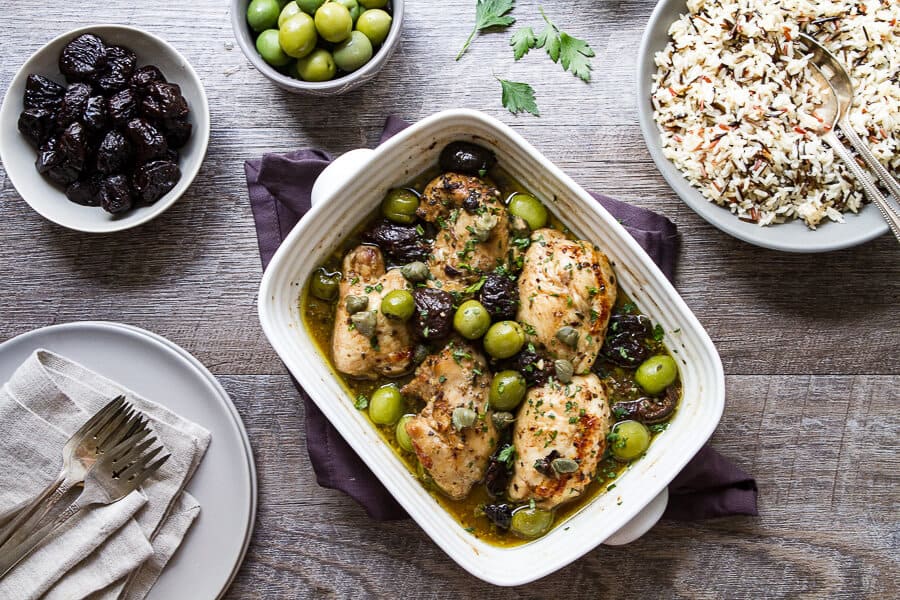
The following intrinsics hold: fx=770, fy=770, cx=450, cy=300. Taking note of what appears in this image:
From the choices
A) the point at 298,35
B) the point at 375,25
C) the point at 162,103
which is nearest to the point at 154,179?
the point at 162,103

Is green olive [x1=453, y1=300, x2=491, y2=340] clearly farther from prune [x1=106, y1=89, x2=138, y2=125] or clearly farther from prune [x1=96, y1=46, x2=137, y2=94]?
prune [x1=96, y1=46, x2=137, y2=94]

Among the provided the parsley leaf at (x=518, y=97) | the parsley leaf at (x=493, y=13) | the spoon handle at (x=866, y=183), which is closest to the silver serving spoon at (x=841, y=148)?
the spoon handle at (x=866, y=183)

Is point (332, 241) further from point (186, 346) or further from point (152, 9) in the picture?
point (152, 9)

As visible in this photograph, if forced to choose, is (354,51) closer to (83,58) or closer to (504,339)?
(83,58)

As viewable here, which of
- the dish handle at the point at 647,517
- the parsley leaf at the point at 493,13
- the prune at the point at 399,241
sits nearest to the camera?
the dish handle at the point at 647,517

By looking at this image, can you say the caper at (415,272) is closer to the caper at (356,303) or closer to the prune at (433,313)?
the prune at (433,313)

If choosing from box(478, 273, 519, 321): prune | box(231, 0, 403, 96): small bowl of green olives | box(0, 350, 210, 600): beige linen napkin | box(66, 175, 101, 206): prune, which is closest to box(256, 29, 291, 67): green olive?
box(231, 0, 403, 96): small bowl of green olives
